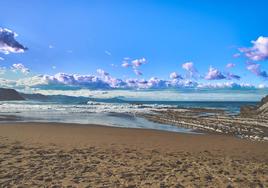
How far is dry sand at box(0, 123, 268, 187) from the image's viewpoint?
8359 mm

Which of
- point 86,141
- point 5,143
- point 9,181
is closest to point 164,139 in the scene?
point 86,141

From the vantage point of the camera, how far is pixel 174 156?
39.7 feet

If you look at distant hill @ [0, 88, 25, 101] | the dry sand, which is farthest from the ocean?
distant hill @ [0, 88, 25, 101]

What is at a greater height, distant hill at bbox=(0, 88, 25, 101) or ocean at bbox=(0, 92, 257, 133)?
distant hill at bbox=(0, 88, 25, 101)

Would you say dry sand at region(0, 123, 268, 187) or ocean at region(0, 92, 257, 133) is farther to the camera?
ocean at region(0, 92, 257, 133)

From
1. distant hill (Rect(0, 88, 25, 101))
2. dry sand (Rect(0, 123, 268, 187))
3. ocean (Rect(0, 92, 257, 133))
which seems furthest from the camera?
distant hill (Rect(0, 88, 25, 101))

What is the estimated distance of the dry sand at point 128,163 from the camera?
8.36 meters

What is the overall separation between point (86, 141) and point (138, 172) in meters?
6.58

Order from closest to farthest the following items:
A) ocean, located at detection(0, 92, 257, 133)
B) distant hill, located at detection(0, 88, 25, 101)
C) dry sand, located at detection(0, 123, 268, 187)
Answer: dry sand, located at detection(0, 123, 268, 187), ocean, located at detection(0, 92, 257, 133), distant hill, located at detection(0, 88, 25, 101)

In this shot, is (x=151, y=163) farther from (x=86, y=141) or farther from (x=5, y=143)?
(x=5, y=143)

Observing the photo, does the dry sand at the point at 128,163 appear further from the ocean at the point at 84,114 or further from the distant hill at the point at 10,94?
→ the distant hill at the point at 10,94

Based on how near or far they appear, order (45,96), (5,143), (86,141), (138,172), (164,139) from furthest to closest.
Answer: (45,96)
(164,139)
(86,141)
(5,143)
(138,172)

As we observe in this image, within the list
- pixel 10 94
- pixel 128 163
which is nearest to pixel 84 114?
pixel 128 163

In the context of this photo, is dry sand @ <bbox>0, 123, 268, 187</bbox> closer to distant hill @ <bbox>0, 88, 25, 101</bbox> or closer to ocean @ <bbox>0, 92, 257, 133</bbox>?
ocean @ <bbox>0, 92, 257, 133</bbox>
